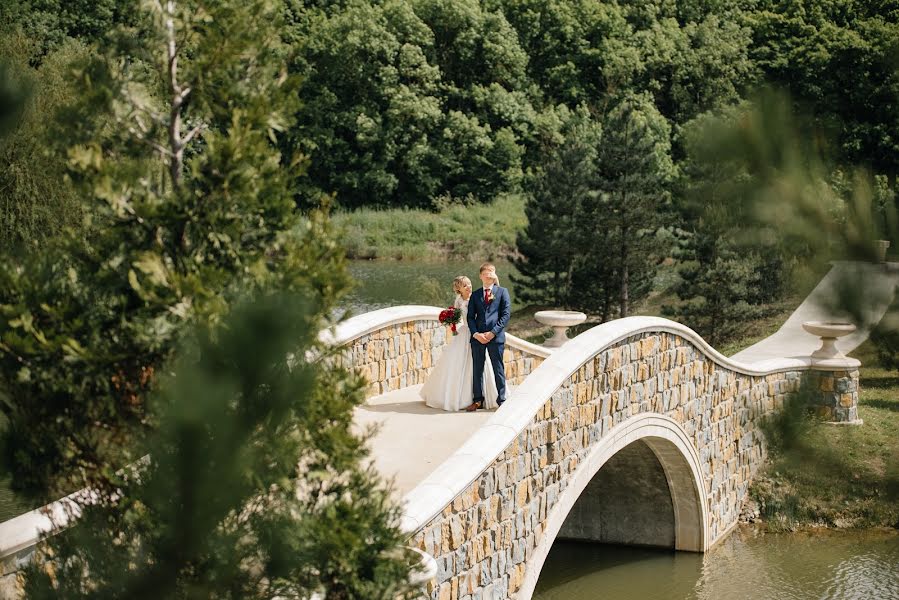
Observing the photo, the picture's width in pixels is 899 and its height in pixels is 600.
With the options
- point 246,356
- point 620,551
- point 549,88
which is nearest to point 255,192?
point 246,356

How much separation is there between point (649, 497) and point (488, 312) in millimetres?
3795

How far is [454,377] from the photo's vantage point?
1016 cm

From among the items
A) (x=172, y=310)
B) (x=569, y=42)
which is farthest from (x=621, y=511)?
(x=569, y=42)

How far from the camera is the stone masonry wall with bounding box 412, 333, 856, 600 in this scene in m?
7.47

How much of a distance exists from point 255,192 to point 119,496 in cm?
112

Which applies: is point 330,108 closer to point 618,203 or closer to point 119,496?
point 618,203

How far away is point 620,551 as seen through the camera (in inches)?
492

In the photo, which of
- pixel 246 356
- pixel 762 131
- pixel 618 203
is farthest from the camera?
pixel 618 203

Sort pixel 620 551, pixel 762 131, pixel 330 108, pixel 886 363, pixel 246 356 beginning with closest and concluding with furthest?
pixel 246 356 → pixel 762 131 → pixel 886 363 → pixel 620 551 → pixel 330 108

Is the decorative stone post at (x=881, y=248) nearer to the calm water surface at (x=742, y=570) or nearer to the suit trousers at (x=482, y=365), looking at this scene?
the suit trousers at (x=482, y=365)

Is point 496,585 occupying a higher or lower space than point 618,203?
lower

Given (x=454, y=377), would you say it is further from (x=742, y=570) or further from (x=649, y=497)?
(x=742, y=570)

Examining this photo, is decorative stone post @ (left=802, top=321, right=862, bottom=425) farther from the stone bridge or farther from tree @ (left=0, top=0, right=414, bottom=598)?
tree @ (left=0, top=0, right=414, bottom=598)

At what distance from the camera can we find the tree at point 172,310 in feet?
11.5
